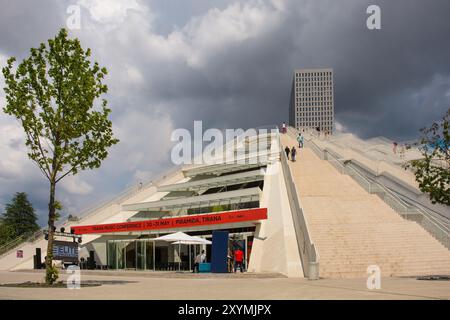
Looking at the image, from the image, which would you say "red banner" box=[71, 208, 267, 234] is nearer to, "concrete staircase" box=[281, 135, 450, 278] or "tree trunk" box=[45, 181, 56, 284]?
"concrete staircase" box=[281, 135, 450, 278]

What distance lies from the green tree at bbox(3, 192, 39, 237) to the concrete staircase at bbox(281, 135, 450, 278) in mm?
52104

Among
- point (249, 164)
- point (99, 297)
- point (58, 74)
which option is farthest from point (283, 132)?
point (99, 297)

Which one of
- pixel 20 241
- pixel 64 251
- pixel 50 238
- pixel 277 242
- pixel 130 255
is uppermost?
pixel 50 238

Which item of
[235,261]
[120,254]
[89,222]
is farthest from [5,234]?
[235,261]

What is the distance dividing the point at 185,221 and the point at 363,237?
1192 cm

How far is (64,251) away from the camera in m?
22.3

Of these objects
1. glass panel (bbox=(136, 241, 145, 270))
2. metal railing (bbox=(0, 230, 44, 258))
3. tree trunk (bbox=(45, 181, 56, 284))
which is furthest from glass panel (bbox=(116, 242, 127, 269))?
tree trunk (bbox=(45, 181, 56, 284))

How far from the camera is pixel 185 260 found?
3641 cm

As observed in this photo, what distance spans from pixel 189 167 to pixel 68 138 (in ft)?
112

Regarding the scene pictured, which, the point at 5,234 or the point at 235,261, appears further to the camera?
the point at 5,234

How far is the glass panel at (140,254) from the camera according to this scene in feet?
119

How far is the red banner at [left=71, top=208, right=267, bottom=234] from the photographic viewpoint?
30314 mm

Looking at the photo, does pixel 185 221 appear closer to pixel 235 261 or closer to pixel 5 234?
pixel 235 261

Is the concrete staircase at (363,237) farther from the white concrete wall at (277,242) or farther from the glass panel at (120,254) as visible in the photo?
the glass panel at (120,254)
